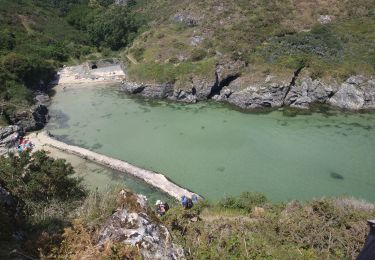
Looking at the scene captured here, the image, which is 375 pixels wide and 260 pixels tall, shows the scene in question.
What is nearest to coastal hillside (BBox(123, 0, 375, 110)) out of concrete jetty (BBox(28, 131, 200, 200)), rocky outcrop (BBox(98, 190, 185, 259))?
concrete jetty (BBox(28, 131, 200, 200))

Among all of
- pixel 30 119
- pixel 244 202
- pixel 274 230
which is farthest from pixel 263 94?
pixel 274 230

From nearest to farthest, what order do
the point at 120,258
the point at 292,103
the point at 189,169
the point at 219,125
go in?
the point at 120,258 → the point at 189,169 → the point at 219,125 → the point at 292,103

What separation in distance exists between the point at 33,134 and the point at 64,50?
128 feet

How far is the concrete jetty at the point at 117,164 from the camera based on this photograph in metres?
28.4

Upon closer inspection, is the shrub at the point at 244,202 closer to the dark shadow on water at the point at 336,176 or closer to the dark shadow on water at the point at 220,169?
the dark shadow on water at the point at 220,169

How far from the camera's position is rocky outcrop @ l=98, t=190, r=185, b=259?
10445 millimetres

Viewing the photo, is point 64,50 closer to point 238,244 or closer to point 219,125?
point 219,125

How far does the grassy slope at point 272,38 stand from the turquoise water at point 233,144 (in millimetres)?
9035

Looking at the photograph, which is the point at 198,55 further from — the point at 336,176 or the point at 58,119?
the point at 336,176

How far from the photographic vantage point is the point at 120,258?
9.77 m

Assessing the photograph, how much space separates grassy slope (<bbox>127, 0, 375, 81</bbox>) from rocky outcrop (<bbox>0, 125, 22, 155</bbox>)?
19693 mm

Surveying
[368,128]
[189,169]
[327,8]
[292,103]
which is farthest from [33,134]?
[327,8]

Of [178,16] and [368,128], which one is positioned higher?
[178,16]

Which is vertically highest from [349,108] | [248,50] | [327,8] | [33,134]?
[327,8]
